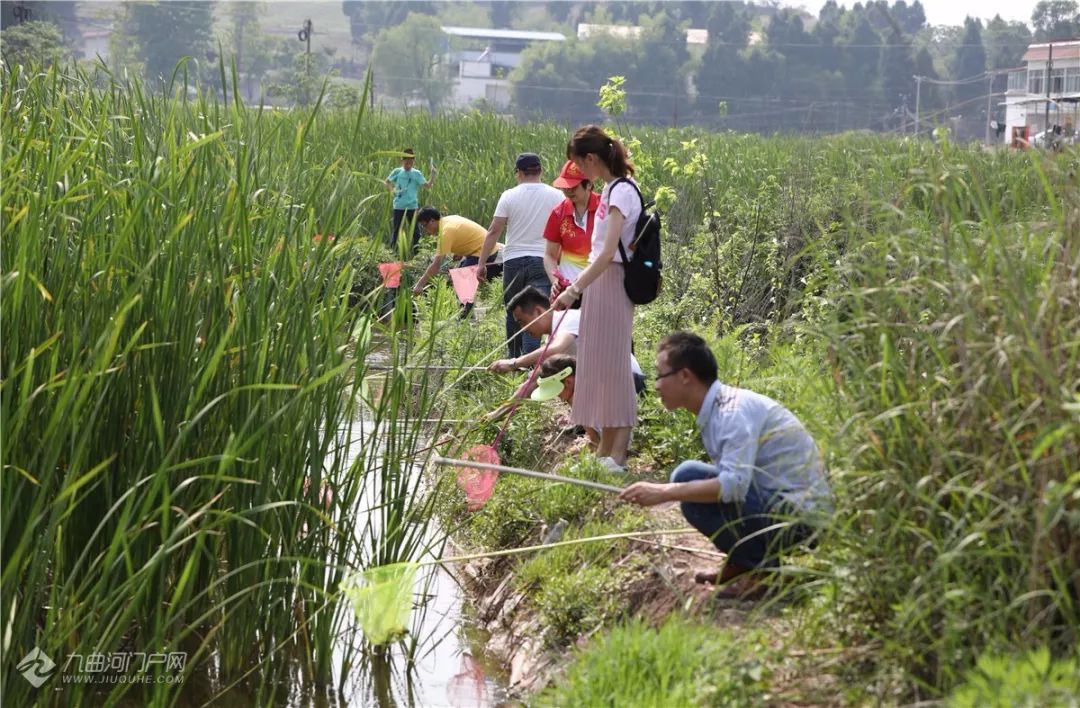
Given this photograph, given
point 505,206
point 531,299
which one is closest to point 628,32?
point 505,206

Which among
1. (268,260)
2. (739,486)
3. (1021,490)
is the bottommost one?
(739,486)

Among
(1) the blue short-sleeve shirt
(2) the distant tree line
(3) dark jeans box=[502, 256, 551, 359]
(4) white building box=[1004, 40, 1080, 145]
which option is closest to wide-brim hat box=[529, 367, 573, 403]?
(4) white building box=[1004, 40, 1080, 145]

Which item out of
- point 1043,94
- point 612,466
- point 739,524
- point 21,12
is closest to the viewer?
point 739,524

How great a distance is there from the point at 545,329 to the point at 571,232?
594mm

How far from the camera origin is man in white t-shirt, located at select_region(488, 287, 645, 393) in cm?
699

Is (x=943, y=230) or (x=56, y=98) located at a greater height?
(x=56, y=98)

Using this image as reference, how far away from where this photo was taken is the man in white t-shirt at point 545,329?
22.9ft

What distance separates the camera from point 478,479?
6.23 meters

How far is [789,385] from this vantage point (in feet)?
18.7

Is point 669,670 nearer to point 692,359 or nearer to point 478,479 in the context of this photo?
point 692,359

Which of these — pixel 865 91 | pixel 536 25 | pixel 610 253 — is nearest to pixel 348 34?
pixel 536 25

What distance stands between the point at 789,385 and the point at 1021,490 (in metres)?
2.31

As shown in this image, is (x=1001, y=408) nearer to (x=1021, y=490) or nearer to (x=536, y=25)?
(x=1021, y=490)

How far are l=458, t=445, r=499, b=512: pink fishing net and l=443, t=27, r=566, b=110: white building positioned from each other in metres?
104
